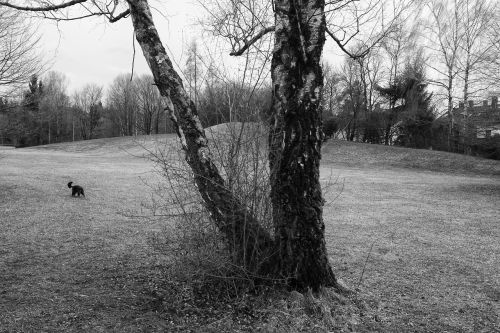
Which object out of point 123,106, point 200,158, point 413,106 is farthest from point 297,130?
point 123,106

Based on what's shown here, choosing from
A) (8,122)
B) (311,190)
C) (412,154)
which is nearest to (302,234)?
(311,190)

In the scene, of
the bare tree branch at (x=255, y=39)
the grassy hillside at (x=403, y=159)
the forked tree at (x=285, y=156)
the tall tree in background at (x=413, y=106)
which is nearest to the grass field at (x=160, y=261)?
the forked tree at (x=285, y=156)

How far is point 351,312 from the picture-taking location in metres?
3.96

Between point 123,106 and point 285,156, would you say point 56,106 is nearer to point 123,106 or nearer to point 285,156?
point 123,106

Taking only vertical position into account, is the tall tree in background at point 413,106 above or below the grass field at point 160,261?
above

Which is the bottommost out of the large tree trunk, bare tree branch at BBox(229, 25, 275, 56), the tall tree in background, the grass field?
the grass field

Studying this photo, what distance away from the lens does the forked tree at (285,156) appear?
3.84 meters

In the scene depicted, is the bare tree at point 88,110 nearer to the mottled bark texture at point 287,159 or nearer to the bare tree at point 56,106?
the bare tree at point 56,106

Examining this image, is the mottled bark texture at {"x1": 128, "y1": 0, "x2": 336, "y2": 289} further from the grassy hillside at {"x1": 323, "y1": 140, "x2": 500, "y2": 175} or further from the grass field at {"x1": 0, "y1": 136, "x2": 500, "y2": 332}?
the grassy hillside at {"x1": 323, "y1": 140, "x2": 500, "y2": 175}

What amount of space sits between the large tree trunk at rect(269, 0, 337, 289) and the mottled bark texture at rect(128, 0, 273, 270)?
0.88ft

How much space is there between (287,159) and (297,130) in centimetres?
29

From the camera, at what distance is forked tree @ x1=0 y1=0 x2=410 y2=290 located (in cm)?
384

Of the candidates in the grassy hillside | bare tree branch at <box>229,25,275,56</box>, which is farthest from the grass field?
the grassy hillside

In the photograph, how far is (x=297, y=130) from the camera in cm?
383
